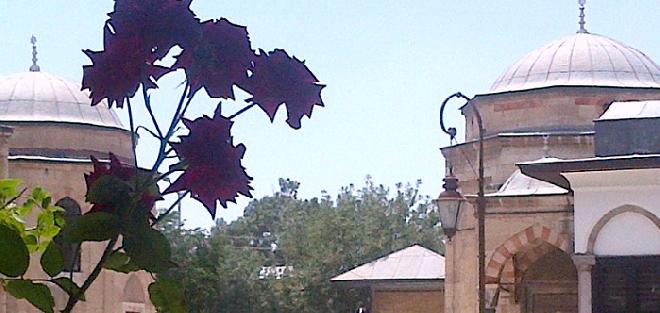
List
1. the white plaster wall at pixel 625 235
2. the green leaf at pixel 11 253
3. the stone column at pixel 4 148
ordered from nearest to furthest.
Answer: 1. the green leaf at pixel 11 253
2. the white plaster wall at pixel 625 235
3. the stone column at pixel 4 148

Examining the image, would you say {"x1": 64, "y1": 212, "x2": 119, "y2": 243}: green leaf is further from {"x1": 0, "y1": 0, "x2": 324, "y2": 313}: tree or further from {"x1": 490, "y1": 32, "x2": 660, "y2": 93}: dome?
{"x1": 490, "y1": 32, "x2": 660, "y2": 93}: dome

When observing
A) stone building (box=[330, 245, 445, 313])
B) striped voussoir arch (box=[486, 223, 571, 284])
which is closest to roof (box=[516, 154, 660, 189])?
striped voussoir arch (box=[486, 223, 571, 284])

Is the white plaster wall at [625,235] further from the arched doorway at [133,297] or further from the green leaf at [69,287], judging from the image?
the green leaf at [69,287]

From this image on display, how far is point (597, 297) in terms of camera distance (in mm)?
19281

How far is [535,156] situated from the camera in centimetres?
2583

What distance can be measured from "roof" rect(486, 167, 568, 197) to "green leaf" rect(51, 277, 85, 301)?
20.5m

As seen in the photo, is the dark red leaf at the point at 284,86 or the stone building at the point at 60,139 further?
the stone building at the point at 60,139

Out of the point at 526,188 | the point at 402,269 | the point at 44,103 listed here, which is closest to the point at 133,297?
the point at 44,103

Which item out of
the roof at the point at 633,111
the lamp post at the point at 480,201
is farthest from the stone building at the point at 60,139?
the lamp post at the point at 480,201

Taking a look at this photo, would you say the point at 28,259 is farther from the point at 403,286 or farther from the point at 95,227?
the point at 403,286

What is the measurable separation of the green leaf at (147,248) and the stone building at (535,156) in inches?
693

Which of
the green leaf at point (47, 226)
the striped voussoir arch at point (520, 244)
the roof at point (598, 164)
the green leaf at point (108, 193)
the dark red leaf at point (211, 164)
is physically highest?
the roof at point (598, 164)

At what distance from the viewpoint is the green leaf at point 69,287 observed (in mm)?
2502

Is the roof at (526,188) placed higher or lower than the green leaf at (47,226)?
higher
